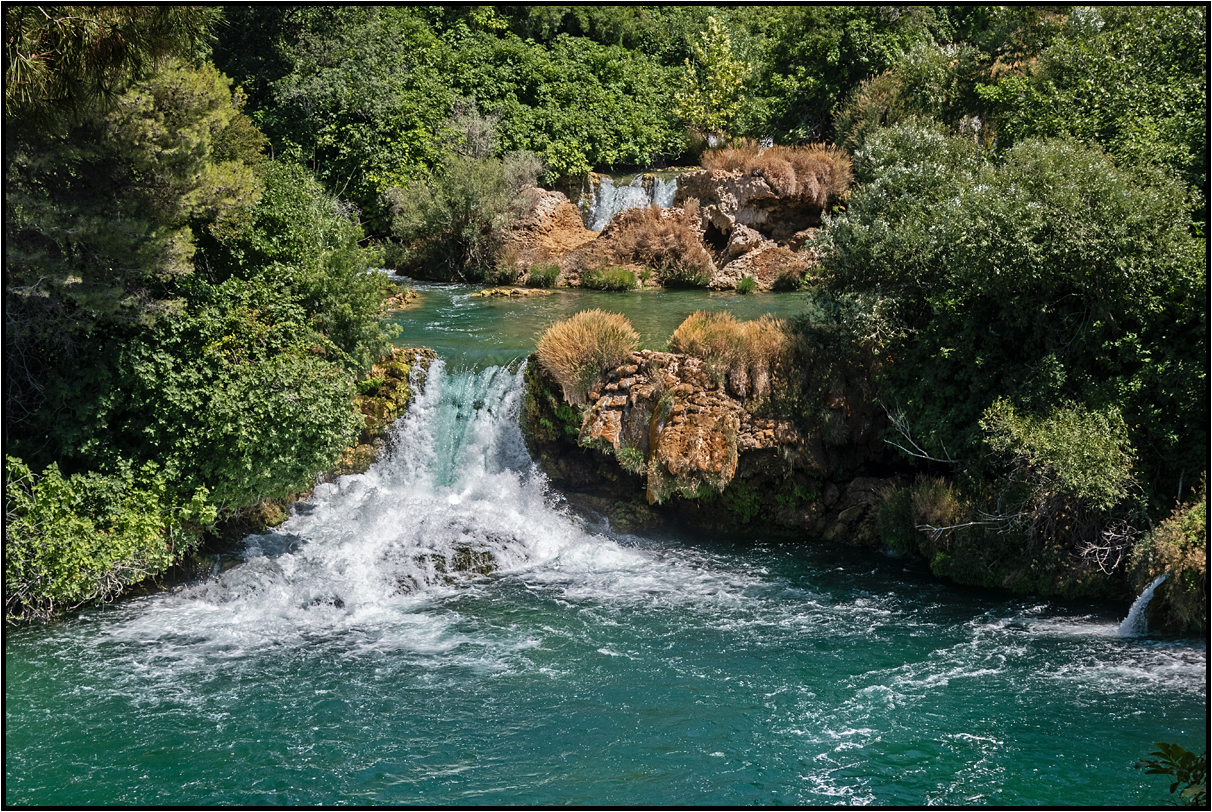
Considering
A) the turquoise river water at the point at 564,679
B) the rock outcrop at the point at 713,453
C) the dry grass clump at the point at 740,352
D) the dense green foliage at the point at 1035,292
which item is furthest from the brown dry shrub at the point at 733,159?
the turquoise river water at the point at 564,679

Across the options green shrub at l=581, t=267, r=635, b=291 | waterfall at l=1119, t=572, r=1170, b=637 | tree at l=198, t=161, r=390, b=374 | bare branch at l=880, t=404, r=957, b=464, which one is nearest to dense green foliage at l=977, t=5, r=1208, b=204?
bare branch at l=880, t=404, r=957, b=464

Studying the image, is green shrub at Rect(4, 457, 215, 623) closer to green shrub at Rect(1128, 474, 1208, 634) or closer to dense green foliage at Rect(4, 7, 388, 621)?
dense green foliage at Rect(4, 7, 388, 621)

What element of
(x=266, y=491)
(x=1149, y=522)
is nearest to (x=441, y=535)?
(x=266, y=491)

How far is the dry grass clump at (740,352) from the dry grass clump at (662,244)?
1188cm

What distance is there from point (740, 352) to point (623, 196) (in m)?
15.8

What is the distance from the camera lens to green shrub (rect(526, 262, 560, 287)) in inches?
1155

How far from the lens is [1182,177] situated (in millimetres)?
15656

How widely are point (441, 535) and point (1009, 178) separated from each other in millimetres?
10388

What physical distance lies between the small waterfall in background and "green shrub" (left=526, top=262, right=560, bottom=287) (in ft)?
9.77

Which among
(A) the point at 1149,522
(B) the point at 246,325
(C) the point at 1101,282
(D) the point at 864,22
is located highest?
(D) the point at 864,22

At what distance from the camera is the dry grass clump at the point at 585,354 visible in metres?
17.6

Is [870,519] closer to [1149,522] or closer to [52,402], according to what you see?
[1149,522]

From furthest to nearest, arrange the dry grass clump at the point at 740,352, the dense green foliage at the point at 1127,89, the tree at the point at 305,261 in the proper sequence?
the dry grass clump at the point at 740,352 < the dense green foliage at the point at 1127,89 < the tree at the point at 305,261

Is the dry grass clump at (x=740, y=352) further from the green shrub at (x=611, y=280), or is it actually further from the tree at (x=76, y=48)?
the green shrub at (x=611, y=280)
